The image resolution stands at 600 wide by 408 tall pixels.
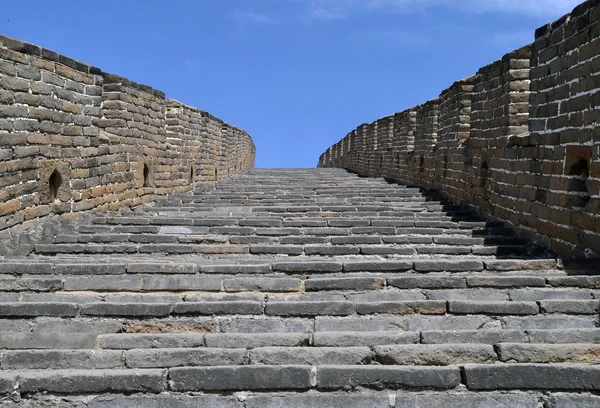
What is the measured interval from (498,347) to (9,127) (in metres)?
4.34

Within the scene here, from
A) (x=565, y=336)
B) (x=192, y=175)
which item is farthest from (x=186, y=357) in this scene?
(x=192, y=175)

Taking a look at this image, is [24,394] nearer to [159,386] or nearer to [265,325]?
[159,386]

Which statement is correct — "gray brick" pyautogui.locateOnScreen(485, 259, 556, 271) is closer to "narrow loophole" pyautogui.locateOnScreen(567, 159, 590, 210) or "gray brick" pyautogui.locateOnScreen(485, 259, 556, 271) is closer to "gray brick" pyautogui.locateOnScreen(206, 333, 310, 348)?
"narrow loophole" pyautogui.locateOnScreen(567, 159, 590, 210)

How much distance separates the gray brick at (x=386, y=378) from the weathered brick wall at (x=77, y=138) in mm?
3535

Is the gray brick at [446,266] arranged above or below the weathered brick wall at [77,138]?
below

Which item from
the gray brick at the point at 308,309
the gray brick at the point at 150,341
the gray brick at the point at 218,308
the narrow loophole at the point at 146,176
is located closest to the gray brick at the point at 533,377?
the gray brick at the point at 308,309

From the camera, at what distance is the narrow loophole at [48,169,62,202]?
6.39m

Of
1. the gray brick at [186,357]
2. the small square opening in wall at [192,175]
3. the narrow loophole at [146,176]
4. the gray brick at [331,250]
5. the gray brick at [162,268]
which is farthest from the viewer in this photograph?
the small square opening in wall at [192,175]

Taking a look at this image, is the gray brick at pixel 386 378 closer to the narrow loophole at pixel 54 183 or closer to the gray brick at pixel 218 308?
the gray brick at pixel 218 308

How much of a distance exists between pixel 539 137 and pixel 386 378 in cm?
335

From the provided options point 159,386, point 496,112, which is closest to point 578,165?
point 496,112

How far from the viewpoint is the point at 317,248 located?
19.2ft

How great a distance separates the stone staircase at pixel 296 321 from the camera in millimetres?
3301

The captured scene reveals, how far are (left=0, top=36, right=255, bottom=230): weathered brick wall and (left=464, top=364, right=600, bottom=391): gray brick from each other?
4148 millimetres
